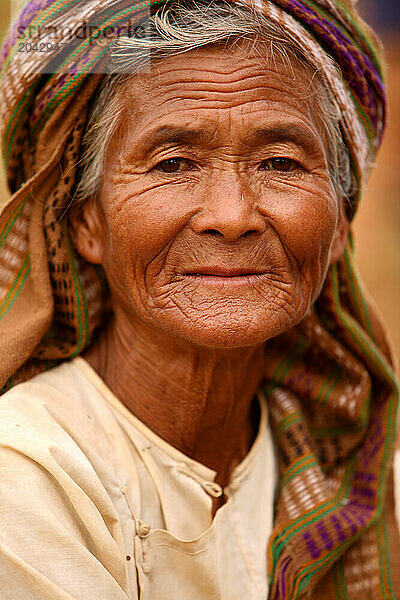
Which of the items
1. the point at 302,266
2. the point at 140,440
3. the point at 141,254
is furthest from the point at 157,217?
the point at 140,440

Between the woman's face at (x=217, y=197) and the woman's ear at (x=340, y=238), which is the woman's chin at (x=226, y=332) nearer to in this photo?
the woman's face at (x=217, y=197)

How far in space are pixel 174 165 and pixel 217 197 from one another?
0.54 ft

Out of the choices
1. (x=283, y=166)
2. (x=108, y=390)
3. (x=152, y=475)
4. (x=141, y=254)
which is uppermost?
(x=283, y=166)

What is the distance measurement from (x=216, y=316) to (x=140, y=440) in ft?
1.53

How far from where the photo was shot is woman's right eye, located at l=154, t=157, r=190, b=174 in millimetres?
1946

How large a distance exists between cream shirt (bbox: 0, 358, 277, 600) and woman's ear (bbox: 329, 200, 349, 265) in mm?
638

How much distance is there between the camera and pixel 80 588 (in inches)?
63.3

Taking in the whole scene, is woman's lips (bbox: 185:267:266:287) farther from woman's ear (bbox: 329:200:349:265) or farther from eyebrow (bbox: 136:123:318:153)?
woman's ear (bbox: 329:200:349:265)

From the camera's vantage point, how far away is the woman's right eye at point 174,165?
1946 millimetres

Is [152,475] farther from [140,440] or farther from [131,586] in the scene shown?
[131,586]

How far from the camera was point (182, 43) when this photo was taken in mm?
1912

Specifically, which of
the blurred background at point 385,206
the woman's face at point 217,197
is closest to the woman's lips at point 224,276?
the woman's face at point 217,197

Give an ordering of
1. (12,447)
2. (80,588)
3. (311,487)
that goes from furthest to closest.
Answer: (311,487)
(12,447)
(80,588)

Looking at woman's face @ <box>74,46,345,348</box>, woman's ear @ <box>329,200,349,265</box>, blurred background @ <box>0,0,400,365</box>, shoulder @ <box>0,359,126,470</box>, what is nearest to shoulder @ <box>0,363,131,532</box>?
shoulder @ <box>0,359,126,470</box>
